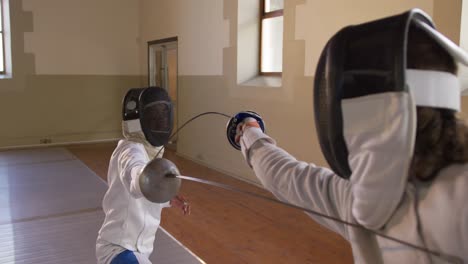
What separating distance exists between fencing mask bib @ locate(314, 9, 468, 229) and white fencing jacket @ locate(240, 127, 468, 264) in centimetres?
4

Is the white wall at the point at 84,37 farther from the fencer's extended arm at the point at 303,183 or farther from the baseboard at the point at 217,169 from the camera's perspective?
the fencer's extended arm at the point at 303,183

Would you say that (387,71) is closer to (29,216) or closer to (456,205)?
(456,205)

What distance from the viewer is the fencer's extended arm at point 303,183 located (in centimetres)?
89

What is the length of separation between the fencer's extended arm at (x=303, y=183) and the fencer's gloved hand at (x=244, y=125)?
0.15 metres

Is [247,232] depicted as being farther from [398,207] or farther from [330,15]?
[398,207]

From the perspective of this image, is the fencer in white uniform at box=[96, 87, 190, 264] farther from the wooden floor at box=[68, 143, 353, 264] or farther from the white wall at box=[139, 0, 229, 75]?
the white wall at box=[139, 0, 229, 75]

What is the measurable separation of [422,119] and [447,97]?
0.06m

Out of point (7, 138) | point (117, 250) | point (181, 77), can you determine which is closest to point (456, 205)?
point (117, 250)

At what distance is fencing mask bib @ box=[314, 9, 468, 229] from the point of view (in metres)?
0.67

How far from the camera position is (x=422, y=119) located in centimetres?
72

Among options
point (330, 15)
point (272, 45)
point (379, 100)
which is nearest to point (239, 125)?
point (379, 100)

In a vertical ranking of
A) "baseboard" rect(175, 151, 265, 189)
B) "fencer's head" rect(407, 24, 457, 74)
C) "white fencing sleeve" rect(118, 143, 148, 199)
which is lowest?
"baseboard" rect(175, 151, 265, 189)

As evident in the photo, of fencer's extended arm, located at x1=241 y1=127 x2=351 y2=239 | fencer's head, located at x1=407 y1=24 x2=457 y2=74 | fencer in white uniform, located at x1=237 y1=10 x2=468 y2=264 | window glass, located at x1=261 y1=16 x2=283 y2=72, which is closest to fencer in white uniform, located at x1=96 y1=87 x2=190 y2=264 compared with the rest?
fencer's extended arm, located at x1=241 y1=127 x2=351 y2=239

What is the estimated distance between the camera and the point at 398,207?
73 centimetres
